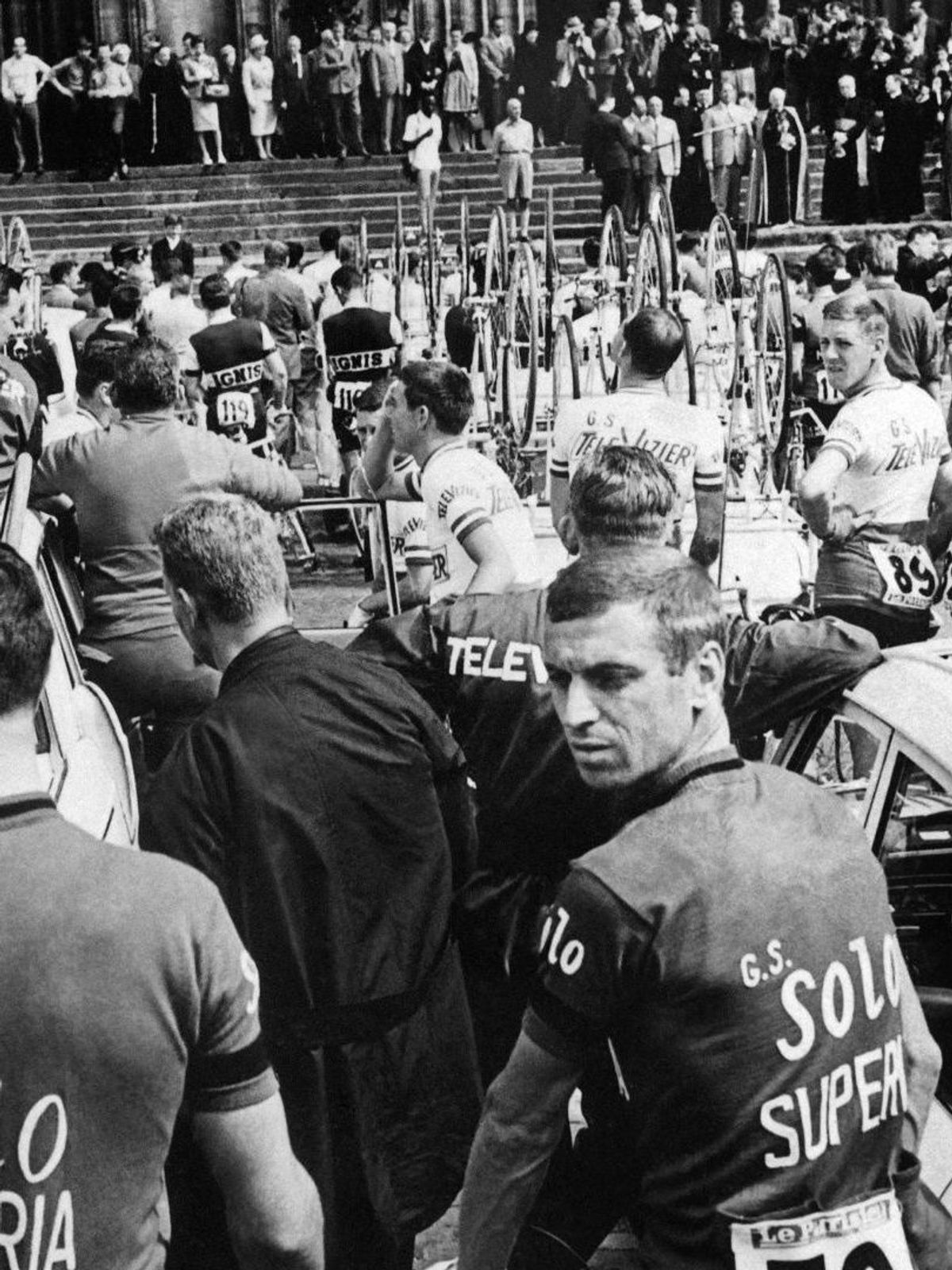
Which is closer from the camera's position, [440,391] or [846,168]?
[440,391]

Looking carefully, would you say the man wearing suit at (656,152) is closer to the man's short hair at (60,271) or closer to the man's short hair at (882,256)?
the man's short hair at (60,271)

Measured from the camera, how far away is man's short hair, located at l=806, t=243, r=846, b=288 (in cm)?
1357

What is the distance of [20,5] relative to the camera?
113 feet

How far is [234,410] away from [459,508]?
21.6 ft

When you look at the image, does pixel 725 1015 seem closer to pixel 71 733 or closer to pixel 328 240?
pixel 71 733

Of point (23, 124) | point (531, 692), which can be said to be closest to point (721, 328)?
point (531, 692)

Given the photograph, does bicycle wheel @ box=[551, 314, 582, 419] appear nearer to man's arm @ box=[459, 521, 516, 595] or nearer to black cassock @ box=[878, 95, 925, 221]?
man's arm @ box=[459, 521, 516, 595]

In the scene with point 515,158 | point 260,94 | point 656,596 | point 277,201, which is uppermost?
point 656,596

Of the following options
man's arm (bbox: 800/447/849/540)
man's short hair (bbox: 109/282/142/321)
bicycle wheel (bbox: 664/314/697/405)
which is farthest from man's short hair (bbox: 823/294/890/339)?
man's short hair (bbox: 109/282/142/321)

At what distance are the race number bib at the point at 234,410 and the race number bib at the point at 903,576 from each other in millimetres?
6347

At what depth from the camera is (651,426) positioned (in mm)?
6109

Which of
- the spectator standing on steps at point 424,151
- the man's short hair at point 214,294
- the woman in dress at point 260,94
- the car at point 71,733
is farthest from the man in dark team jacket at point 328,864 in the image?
the woman in dress at point 260,94

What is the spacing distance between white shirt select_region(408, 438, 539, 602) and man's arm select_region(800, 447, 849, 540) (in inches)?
33.8

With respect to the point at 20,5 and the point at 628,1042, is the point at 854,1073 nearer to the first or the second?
the point at 628,1042
